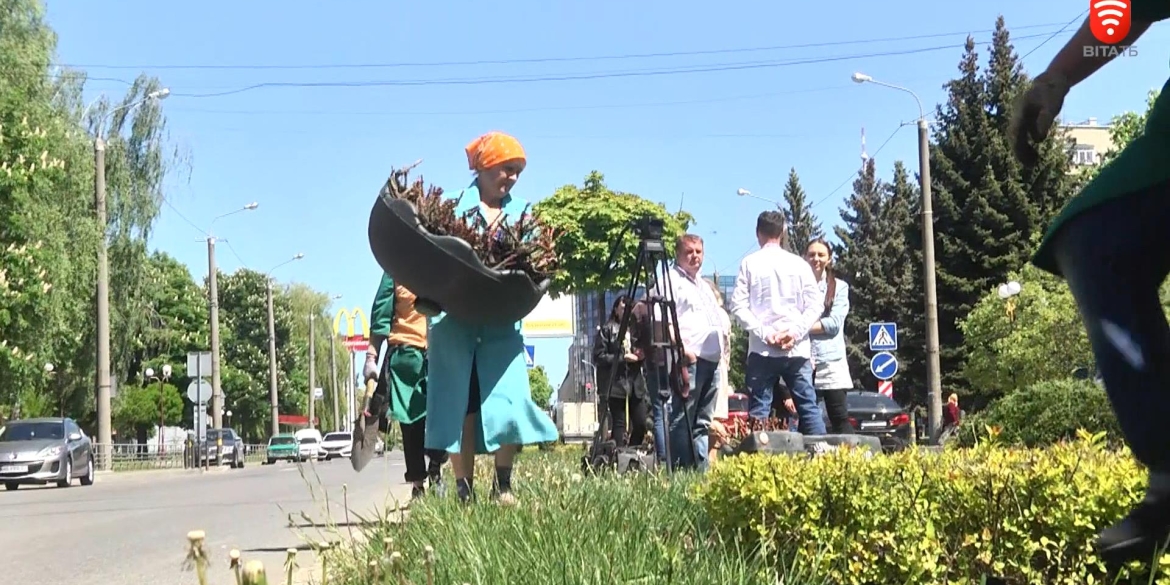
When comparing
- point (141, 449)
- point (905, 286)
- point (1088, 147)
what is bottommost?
point (141, 449)

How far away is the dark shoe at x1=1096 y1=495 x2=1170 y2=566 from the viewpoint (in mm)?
2066

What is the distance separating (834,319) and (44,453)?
18.1 metres

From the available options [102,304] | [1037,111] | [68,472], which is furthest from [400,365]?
[102,304]

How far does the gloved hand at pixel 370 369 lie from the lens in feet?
24.1

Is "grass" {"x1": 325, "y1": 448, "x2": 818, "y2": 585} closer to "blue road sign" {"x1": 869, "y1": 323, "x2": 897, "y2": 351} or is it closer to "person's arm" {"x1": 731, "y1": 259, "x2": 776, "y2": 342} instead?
"person's arm" {"x1": 731, "y1": 259, "x2": 776, "y2": 342}

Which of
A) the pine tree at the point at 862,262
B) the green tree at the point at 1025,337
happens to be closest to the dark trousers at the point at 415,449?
the green tree at the point at 1025,337

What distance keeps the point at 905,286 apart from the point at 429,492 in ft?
173

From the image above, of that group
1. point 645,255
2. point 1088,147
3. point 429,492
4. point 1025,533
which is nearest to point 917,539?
point 1025,533

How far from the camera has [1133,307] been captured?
6.72 feet

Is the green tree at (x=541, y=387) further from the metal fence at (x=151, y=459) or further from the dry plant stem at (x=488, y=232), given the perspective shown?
the dry plant stem at (x=488, y=232)

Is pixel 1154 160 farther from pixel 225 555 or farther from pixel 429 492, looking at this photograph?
pixel 225 555

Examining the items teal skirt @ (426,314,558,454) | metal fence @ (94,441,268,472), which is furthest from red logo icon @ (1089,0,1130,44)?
metal fence @ (94,441,268,472)

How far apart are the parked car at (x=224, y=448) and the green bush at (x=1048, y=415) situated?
36.6 meters

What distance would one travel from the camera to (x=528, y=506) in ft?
14.6
